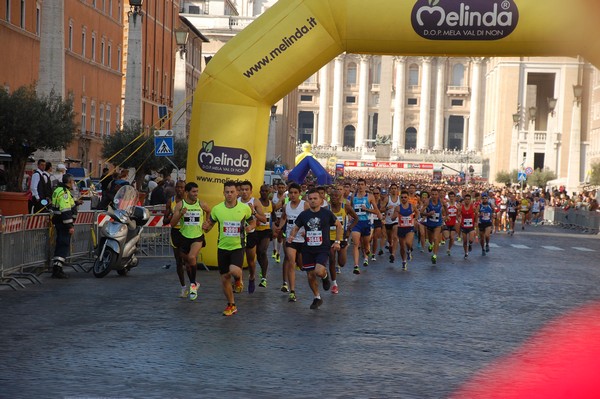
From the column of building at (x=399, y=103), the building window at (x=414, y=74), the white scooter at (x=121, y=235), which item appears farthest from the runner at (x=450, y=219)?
the building window at (x=414, y=74)

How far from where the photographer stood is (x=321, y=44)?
702 inches

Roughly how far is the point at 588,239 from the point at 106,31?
24.7 m

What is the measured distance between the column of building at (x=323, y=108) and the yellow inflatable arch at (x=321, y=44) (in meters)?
148

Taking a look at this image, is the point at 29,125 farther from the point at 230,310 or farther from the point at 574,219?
the point at 574,219

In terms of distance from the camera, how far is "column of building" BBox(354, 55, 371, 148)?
543 feet

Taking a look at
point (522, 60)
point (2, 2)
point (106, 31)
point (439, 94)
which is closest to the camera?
point (2, 2)

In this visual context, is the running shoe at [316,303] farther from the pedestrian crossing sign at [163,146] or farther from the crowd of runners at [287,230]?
the pedestrian crossing sign at [163,146]

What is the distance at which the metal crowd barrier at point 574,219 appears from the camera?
43188 millimetres

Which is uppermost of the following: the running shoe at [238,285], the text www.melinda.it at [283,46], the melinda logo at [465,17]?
the melinda logo at [465,17]

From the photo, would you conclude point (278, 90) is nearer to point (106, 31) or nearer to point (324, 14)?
point (324, 14)

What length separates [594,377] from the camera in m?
9.31

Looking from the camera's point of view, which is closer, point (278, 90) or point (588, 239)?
point (278, 90)

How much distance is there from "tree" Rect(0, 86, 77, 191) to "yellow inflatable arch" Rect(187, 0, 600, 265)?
718 centimetres

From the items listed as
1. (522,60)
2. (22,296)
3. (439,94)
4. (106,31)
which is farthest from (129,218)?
(439,94)
